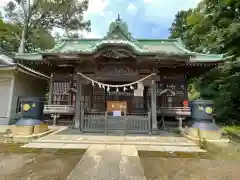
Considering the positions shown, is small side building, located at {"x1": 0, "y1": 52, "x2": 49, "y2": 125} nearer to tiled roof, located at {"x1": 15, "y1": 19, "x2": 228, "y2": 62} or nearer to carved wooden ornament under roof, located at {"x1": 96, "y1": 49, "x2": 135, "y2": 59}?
tiled roof, located at {"x1": 15, "y1": 19, "x2": 228, "y2": 62}

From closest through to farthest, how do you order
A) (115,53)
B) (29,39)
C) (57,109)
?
(115,53) → (57,109) → (29,39)

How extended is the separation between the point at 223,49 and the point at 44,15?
64.0 feet

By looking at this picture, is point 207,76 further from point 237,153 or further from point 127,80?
point 237,153

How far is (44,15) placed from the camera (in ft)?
64.2

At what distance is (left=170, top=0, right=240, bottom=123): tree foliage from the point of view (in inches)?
372

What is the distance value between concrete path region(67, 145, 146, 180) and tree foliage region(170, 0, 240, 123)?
27.9 ft

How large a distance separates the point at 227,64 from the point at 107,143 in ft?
28.2

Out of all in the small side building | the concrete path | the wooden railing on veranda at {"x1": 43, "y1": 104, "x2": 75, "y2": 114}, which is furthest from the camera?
the small side building

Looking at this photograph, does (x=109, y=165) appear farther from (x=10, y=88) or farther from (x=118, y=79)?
(x=10, y=88)

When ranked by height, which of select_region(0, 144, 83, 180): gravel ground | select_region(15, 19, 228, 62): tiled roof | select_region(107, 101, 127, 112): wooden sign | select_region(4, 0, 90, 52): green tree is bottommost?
select_region(0, 144, 83, 180): gravel ground

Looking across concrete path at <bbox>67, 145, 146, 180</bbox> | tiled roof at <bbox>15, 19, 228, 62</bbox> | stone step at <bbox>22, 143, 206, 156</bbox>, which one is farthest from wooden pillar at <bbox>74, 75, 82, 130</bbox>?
concrete path at <bbox>67, 145, 146, 180</bbox>

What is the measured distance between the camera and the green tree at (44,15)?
18.2 metres

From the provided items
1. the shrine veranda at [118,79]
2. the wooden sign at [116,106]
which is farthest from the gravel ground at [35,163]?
the wooden sign at [116,106]

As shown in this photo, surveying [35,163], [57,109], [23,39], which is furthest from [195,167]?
[23,39]
